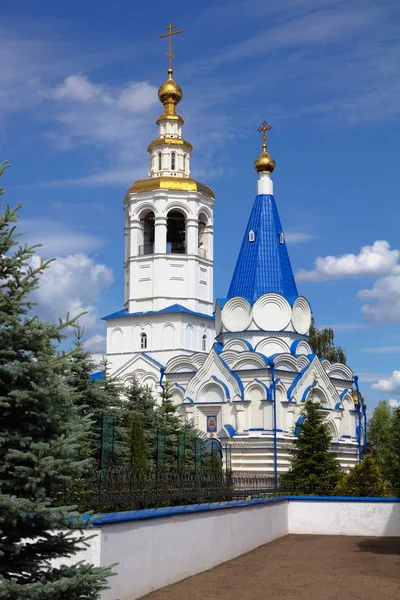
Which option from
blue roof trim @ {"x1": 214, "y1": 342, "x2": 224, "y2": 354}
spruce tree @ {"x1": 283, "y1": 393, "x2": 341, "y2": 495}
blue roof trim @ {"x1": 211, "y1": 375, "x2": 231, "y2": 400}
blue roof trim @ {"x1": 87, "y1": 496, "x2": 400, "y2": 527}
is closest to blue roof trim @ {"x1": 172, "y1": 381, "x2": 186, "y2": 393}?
blue roof trim @ {"x1": 211, "y1": 375, "x2": 231, "y2": 400}

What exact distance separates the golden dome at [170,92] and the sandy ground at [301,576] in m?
21.6

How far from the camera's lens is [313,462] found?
19516 mm

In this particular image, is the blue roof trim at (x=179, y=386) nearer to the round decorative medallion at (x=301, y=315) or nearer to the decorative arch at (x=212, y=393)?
the decorative arch at (x=212, y=393)

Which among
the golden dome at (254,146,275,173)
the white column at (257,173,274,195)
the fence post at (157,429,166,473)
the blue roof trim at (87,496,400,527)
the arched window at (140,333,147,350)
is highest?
the golden dome at (254,146,275,173)

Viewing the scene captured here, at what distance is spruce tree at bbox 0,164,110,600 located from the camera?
15.5 feet

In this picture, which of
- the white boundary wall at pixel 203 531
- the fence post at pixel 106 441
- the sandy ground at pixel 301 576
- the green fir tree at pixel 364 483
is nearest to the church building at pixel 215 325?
the green fir tree at pixel 364 483

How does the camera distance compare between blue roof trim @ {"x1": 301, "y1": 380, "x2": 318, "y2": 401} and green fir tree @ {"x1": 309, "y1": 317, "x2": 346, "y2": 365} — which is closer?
blue roof trim @ {"x1": 301, "y1": 380, "x2": 318, "y2": 401}

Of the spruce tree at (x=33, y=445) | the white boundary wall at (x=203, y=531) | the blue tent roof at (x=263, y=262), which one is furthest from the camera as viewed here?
the blue tent roof at (x=263, y=262)

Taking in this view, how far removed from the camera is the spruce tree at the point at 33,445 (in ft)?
15.5

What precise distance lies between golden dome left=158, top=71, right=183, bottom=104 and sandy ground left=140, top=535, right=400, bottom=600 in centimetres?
2162

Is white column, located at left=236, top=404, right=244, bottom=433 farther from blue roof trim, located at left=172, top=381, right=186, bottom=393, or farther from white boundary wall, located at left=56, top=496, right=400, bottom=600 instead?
white boundary wall, located at left=56, top=496, right=400, bottom=600

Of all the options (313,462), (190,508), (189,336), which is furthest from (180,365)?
(190,508)

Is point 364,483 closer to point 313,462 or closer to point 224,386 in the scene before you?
point 313,462

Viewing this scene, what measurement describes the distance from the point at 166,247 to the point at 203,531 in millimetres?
20858
